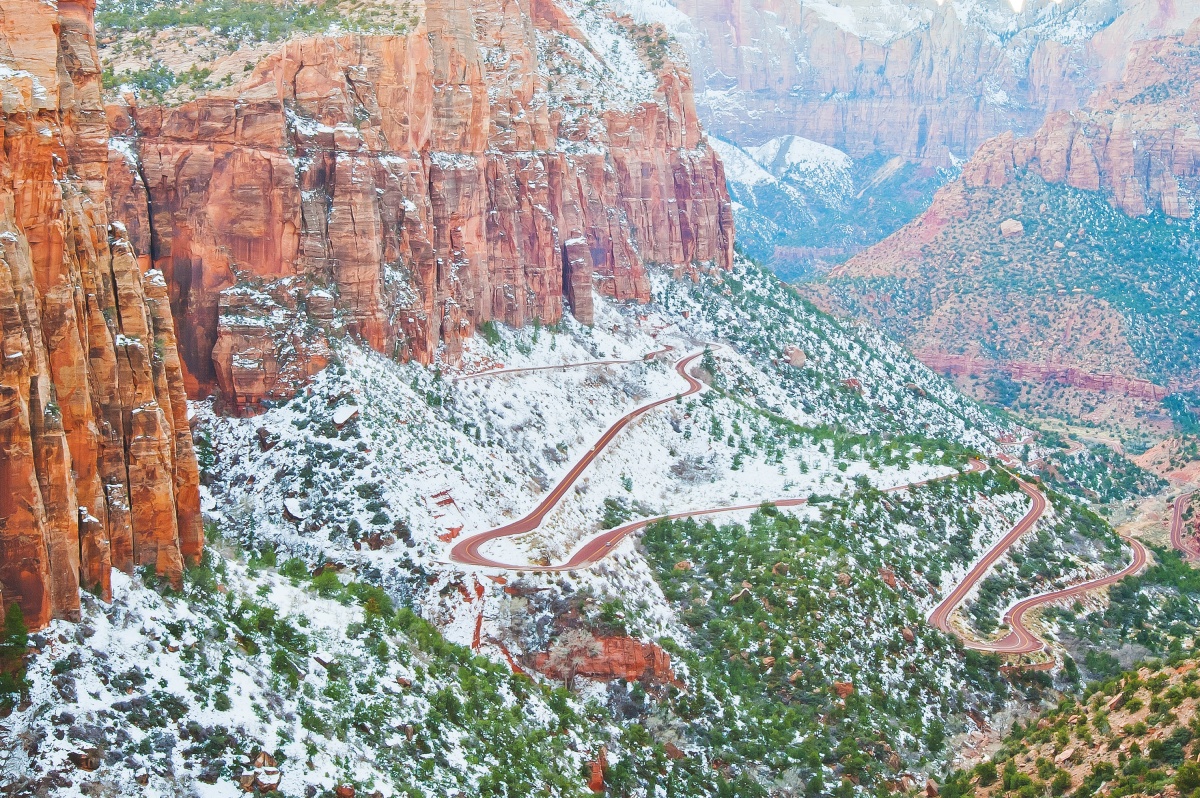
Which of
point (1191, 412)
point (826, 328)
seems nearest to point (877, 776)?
point (826, 328)

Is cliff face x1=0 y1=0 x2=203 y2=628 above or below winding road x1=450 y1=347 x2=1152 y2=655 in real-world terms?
above

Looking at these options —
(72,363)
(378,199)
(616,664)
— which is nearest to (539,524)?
(616,664)

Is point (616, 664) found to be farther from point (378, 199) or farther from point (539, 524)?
point (378, 199)

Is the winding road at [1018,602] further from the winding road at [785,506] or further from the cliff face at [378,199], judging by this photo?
the cliff face at [378,199]

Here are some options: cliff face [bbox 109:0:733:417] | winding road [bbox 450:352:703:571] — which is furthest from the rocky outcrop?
cliff face [bbox 109:0:733:417]

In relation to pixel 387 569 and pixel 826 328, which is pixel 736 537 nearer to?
pixel 387 569

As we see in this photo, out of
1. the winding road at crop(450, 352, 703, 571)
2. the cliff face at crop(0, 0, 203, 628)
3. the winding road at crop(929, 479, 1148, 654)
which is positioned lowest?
the winding road at crop(929, 479, 1148, 654)

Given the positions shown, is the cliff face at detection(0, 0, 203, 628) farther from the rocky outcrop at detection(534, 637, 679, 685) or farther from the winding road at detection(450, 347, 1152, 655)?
the winding road at detection(450, 347, 1152, 655)
